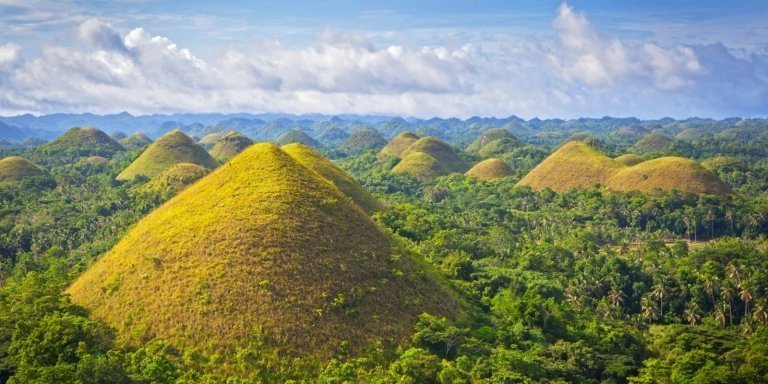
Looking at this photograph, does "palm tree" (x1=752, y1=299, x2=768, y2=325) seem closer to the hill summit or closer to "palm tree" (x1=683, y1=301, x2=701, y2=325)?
"palm tree" (x1=683, y1=301, x2=701, y2=325)

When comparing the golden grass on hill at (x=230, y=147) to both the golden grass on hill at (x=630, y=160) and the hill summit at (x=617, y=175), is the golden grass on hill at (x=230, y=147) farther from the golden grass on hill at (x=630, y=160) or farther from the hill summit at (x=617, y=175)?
the golden grass on hill at (x=630, y=160)

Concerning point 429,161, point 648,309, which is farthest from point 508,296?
point 429,161

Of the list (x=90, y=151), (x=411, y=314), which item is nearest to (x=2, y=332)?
(x=411, y=314)

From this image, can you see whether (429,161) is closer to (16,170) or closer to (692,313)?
(16,170)

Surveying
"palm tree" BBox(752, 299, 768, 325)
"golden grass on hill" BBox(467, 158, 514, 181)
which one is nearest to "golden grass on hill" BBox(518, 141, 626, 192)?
"golden grass on hill" BBox(467, 158, 514, 181)

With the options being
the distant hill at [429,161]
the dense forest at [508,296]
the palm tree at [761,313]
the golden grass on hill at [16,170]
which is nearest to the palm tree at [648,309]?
the dense forest at [508,296]

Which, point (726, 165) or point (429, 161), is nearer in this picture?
point (726, 165)
